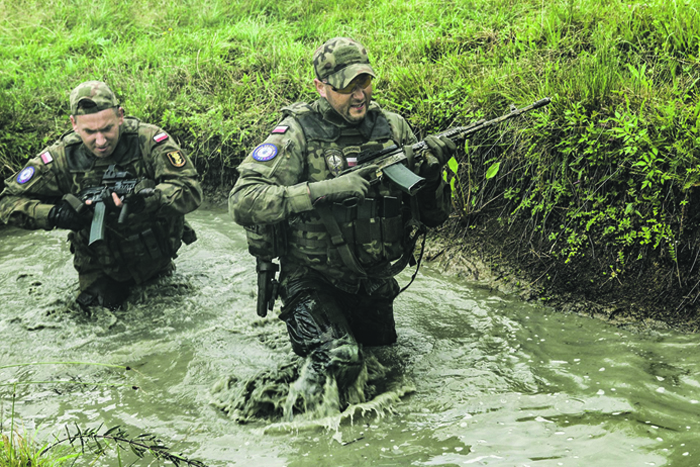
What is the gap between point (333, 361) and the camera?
3348 millimetres

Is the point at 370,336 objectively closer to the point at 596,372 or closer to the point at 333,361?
the point at 333,361

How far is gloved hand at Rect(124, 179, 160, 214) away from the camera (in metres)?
4.56

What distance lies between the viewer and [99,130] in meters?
4.64

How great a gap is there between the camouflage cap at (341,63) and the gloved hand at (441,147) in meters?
0.50

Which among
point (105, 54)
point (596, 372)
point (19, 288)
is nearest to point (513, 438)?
point (596, 372)

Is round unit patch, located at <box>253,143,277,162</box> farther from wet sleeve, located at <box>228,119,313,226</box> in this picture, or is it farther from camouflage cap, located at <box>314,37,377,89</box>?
camouflage cap, located at <box>314,37,377,89</box>

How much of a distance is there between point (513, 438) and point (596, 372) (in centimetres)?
86

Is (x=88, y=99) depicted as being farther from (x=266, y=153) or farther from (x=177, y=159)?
(x=266, y=153)

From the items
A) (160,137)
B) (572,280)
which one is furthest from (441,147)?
(160,137)

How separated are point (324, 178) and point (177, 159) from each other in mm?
1707

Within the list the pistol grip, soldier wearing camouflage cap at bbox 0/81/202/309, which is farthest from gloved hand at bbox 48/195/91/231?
the pistol grip

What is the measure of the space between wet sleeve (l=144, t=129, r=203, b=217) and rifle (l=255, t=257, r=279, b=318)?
1240 mm

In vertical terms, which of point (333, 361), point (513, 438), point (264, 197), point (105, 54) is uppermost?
point (105, 54)

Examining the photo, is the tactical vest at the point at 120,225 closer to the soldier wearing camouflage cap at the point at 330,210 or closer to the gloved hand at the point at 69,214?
the gloved hand at the point at 69,214
